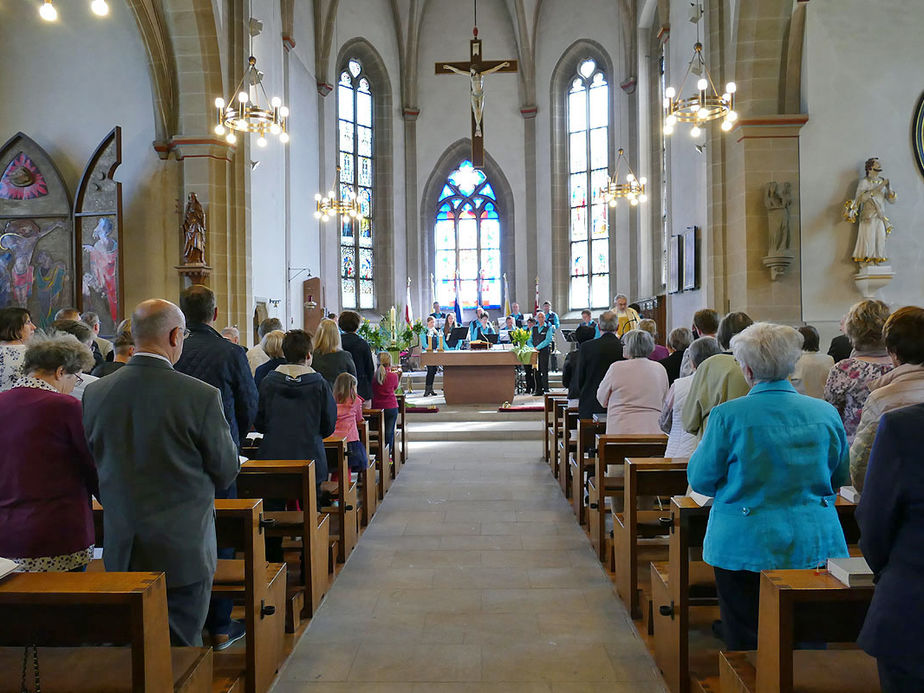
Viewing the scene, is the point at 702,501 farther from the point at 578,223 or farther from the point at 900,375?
the point at 578,223

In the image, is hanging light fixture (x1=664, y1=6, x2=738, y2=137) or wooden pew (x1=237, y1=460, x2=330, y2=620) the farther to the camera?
hanging light fixture (x1=664, y1=6, x2=738, y2=137)

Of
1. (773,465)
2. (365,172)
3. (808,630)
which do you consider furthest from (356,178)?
(808,630)

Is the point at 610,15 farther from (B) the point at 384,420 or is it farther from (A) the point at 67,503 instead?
(A) the point at 67,503

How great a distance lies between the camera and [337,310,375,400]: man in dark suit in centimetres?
683

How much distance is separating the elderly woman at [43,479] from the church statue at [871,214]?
9268mm

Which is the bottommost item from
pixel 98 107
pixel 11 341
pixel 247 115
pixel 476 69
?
pixel 11 341

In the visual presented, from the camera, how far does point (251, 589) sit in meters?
3.13

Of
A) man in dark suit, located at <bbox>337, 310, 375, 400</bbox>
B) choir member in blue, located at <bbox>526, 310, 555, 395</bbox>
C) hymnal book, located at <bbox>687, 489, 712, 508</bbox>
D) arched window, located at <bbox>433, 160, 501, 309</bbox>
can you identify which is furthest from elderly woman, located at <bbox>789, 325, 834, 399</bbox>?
arched window, located at <bbox>433, 160, 501, 309</bbox>

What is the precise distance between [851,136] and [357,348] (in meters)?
6.89

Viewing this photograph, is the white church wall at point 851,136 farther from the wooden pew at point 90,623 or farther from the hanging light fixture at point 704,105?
the wooden pew at point 90,623

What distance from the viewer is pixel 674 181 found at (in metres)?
13.5

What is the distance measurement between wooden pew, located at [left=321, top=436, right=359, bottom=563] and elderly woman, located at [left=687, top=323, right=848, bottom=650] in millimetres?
2880

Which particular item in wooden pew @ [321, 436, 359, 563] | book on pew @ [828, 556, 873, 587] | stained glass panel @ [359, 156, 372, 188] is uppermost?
stained glass panel @ [359, 156, 372, 188]

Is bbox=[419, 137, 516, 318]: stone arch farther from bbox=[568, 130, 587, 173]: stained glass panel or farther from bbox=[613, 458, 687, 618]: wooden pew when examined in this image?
bbox=[613, 458, 687, 618]: wooden pew
